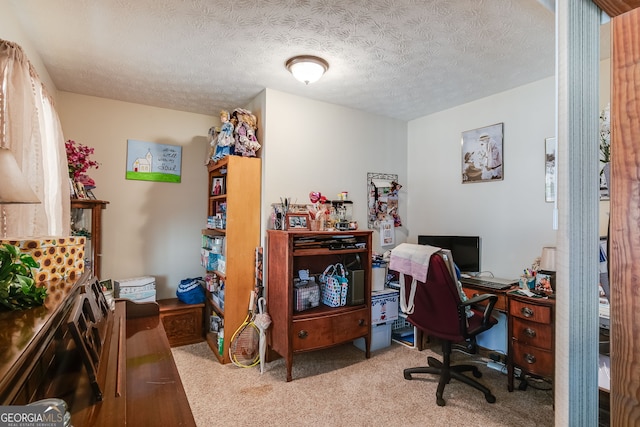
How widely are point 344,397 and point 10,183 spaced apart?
2.20m

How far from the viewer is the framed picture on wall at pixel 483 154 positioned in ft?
9.62

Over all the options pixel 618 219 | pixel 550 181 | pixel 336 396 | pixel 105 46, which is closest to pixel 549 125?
pixel 550 181

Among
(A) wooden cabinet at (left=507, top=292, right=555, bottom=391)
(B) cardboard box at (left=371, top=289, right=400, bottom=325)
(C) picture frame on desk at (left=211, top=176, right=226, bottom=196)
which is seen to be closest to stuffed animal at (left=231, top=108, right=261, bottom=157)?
(C) picture frame on desk at (left=211, top=176, right=226, bottom=196)

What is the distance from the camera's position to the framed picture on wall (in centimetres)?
293

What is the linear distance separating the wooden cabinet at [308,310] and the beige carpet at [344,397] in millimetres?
219

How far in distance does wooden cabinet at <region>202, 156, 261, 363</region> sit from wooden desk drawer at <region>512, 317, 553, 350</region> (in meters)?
2.15

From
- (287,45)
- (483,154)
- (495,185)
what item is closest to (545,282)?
(495,185)

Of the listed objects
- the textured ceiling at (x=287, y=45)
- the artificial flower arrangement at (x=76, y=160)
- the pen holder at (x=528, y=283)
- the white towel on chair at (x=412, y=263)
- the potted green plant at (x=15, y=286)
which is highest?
the textured ceiling at (x=287, y=45)

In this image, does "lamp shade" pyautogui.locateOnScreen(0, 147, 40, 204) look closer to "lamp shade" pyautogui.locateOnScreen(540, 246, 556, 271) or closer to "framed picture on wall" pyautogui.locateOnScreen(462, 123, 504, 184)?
"lamp shade" pyautogui.locateOnScreen(540, 246, 556, 271)

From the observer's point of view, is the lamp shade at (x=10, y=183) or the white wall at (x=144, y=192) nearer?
the lamp shade at (x=10, y=183)

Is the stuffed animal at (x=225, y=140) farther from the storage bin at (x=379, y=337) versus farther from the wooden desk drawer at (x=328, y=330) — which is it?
the storage bin at (x=379, y=337)

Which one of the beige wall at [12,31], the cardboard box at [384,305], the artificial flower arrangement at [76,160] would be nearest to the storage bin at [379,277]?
the cardboard box at [384,305]

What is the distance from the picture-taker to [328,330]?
102 inches

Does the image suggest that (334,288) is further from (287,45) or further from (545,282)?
(287,45)
